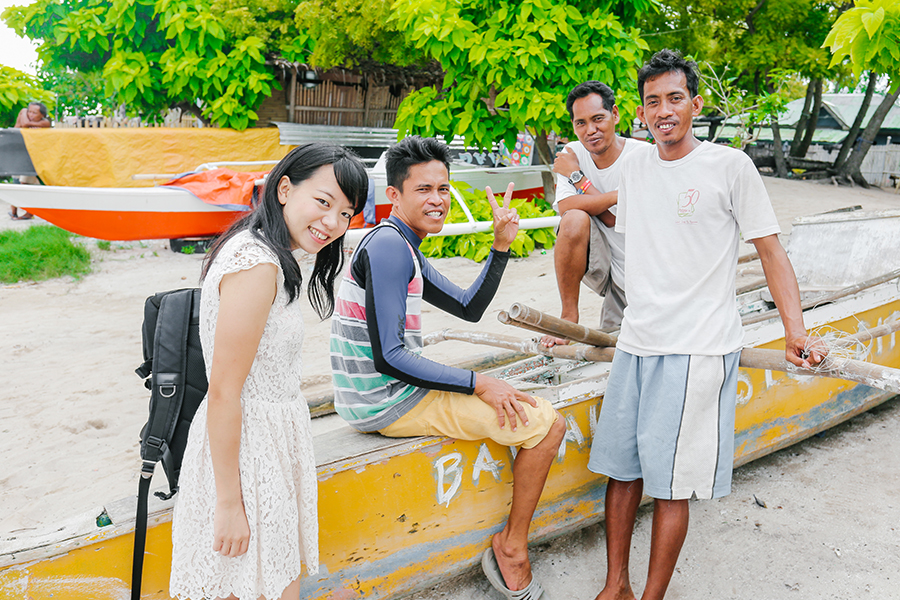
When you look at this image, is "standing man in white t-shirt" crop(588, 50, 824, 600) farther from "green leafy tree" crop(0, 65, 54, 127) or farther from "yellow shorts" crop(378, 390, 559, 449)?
"green leafy tree" crop(0, 65, 54, 127)

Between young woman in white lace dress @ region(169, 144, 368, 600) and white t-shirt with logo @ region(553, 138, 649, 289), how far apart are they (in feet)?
5.85

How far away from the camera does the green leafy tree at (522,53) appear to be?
7.06m

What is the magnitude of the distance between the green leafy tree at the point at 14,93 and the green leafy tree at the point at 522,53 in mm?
7603

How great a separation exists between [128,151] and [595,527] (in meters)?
7.84

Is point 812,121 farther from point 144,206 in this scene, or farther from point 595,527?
point 595,527

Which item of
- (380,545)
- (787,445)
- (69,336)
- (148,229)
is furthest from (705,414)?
(148,229)

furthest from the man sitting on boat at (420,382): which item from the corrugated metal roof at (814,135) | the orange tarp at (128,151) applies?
the corrugated metal roof at (814,135)

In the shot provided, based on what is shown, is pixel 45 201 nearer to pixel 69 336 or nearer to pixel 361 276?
pixel 69 336

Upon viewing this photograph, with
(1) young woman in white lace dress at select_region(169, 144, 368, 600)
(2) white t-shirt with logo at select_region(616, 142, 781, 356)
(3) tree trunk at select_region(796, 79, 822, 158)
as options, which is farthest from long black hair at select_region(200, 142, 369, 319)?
(3) tree trunk at select_region(796, 79, 822, 158)

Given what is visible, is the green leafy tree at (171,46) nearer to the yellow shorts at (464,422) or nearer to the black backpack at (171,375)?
the yellow shorts at (464,422)

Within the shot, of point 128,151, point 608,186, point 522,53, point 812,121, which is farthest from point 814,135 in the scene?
point 608,186

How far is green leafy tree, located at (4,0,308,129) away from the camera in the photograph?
27.7 feet

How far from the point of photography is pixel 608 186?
319 centimetres

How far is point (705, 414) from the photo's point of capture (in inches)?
82.0
